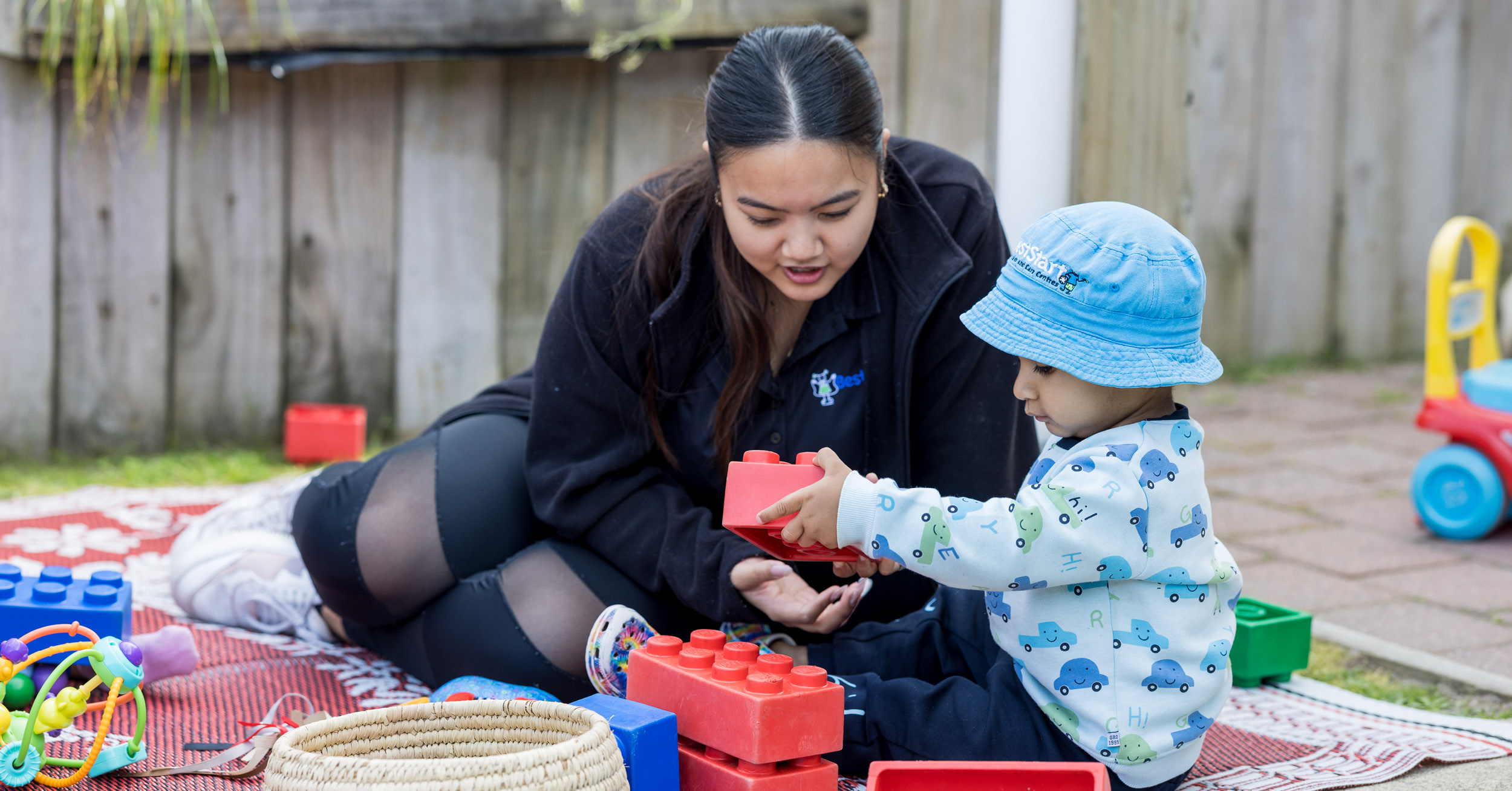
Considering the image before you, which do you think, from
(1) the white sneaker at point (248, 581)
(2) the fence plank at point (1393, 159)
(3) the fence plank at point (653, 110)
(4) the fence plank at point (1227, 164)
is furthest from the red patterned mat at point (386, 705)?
(2) the fence plank at point (1393, 159)

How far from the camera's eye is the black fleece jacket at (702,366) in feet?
6.07

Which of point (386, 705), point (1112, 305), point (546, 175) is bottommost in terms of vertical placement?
point (386, 705)

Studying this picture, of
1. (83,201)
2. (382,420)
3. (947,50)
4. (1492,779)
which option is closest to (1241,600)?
(1492,779)

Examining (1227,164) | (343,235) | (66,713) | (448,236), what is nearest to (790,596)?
(66,713)

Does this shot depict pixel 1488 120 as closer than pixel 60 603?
No

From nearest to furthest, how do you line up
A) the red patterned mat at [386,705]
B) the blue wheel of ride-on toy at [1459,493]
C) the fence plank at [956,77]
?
the red patterned mat at [386,705], the fence plank at [956,77], the blue wheel of ride-on toy at [1459,493]

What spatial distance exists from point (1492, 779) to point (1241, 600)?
1.57ft

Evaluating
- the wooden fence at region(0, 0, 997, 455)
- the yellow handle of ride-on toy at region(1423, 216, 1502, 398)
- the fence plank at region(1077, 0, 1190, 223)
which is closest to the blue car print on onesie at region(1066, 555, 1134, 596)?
the fence plank at region(1077, 0, 1190, 223)

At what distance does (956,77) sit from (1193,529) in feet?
4.42

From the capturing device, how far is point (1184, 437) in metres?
1.45

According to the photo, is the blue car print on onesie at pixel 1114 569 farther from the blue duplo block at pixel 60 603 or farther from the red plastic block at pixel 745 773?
the blue duplo block at pixel 60 603

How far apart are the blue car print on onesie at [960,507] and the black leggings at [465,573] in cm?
50

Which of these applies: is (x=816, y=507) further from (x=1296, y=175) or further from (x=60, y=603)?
(x=1296, y=175)

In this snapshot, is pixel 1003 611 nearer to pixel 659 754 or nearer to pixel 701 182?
pixel 659 754
